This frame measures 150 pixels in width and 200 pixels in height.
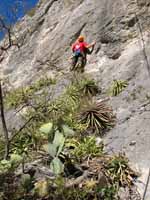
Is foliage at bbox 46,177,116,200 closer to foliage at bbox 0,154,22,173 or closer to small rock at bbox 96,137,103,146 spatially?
foliage at bbox 0,154,22,173

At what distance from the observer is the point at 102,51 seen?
19297mm

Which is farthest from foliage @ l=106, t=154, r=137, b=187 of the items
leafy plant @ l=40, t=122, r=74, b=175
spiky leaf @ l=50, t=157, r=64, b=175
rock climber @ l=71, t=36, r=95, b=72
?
rock climber @ l=71, t=36, r=95, b=72

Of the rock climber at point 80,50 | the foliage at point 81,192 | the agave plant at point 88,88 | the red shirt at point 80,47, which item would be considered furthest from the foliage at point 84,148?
the red shirt at point 80,47

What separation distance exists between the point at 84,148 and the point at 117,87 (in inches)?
154

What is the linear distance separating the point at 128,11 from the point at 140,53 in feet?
8.96

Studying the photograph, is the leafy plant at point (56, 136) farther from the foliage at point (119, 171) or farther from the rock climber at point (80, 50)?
the rock climber at point (80, 50)

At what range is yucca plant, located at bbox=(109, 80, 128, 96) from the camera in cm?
1589

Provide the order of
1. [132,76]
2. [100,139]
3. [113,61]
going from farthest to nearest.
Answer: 1. [113,61]
2. [132,76]
3. [100,139]

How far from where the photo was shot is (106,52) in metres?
19.1

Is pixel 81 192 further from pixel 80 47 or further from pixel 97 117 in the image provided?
pixel 80 47

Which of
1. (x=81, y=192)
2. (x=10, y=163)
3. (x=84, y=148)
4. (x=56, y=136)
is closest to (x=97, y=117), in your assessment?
(x=84, y=148)

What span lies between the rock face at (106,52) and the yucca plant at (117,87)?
189 millimetres

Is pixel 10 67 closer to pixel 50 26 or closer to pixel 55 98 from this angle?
pixel 50 26

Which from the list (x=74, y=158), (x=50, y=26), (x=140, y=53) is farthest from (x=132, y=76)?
(x=50, y=26)
